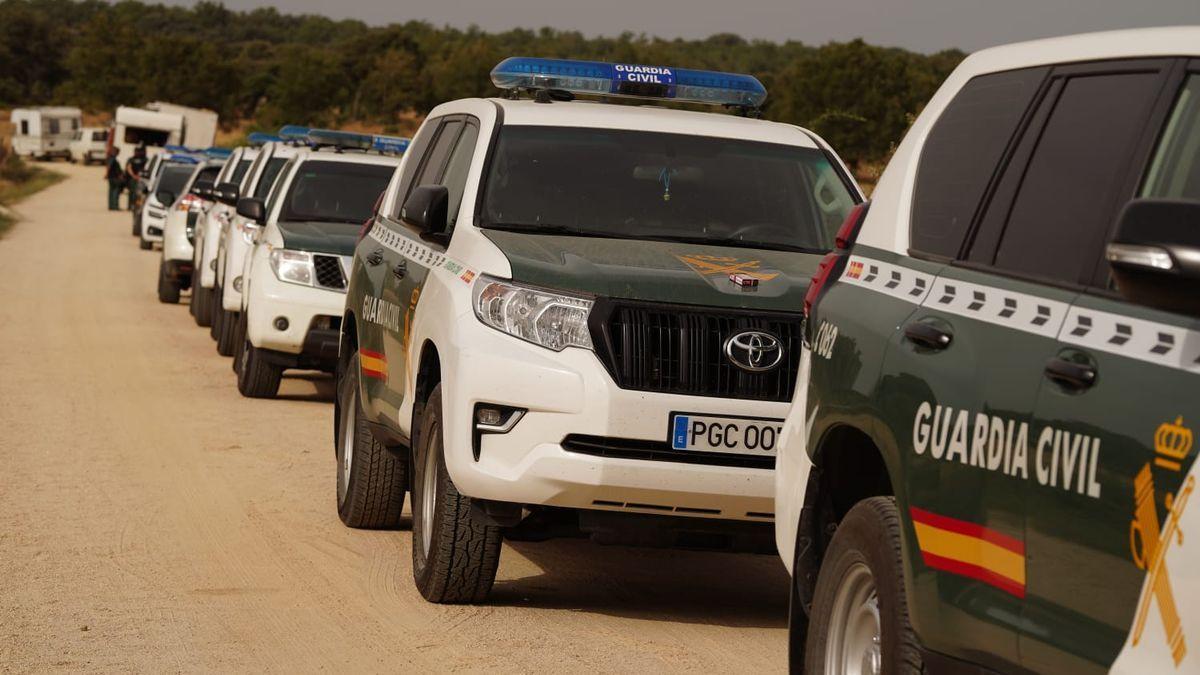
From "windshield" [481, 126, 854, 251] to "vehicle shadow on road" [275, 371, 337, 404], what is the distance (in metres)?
7.34

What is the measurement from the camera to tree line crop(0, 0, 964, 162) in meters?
56.0

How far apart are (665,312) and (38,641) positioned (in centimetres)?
245

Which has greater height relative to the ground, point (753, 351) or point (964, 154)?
point (964, 154)

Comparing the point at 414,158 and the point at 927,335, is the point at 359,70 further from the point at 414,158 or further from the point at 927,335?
the point at 927,335

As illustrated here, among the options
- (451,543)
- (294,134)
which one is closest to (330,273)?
(294,134)

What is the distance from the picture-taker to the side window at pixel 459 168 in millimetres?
7898

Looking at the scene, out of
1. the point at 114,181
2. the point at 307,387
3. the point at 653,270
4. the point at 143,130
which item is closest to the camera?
the point at 653,270

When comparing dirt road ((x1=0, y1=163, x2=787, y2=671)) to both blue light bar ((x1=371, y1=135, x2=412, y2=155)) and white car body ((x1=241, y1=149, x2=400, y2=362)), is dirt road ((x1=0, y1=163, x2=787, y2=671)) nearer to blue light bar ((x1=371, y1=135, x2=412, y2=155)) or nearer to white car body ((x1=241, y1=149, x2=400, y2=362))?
white car body ((x1=241, y1=149, x2=400, y2=362))

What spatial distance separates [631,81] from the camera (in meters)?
8.74

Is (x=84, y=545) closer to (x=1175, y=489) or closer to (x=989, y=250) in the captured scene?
(x=989, y=250)

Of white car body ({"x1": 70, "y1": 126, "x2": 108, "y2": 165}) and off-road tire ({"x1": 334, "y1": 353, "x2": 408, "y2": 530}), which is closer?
off-road tire ({"x1": 334, "y1": 353, "x2": 408, "y2": 530})

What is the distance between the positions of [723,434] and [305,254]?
26.9ft

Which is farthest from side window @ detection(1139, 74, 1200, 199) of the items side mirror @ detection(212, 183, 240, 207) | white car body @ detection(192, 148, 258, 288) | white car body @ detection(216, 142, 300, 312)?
white car body @ detection(192, 148, 258, 288)

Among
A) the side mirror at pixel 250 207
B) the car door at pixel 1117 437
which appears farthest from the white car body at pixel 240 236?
the car door at pixel 1117 437
